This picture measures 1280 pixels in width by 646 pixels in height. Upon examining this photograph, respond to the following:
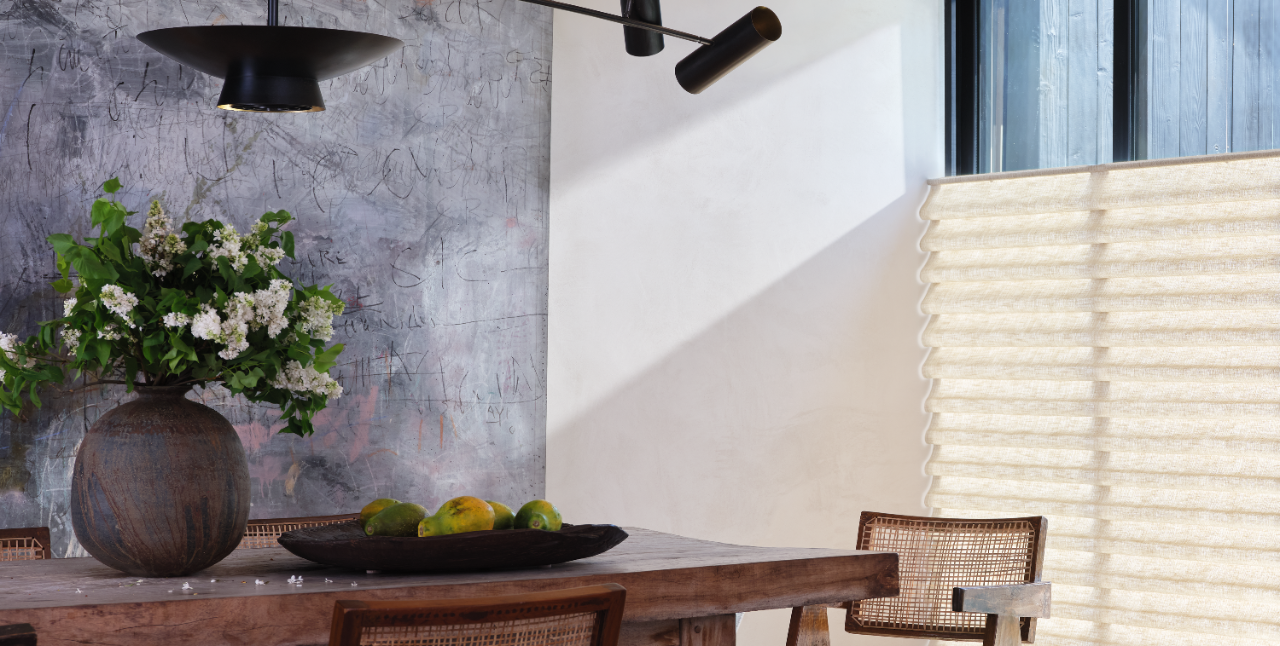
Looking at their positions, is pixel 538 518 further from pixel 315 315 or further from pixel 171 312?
pixel 171 312

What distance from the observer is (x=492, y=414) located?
3707 millimetres

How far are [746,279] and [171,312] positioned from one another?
8.01ft

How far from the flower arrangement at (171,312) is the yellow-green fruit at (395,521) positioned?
262 mm

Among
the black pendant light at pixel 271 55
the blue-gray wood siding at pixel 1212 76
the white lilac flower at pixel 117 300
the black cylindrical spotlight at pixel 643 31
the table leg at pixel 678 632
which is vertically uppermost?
the blue-gray wood siding at pixel 1212 76

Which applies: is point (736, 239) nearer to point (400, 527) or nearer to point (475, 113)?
point (475, 113)

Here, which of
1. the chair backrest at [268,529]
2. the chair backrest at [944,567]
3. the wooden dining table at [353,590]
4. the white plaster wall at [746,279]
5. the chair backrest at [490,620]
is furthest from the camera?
the white plaster wall at [746,279]

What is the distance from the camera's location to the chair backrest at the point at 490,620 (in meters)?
1.36

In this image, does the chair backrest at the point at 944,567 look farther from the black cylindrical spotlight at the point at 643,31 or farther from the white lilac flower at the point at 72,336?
the white lilac flower at the point at 72,336

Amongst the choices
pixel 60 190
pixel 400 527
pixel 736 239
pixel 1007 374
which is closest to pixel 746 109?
pixel 736 239

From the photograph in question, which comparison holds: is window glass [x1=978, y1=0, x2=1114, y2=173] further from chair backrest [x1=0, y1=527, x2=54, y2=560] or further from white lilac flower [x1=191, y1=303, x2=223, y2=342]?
chair backrest [x1=0, y1=527, x2=54, y2=560]

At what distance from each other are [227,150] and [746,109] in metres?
1.70

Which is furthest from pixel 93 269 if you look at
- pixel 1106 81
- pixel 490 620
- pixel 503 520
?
pixel 1106 81

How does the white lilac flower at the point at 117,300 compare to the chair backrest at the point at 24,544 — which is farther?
the chair backrest at the point at 24,544


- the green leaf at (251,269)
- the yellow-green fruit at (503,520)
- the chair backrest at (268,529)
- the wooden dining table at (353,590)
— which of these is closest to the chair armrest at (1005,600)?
the wooden dining table at (353,590)
